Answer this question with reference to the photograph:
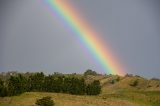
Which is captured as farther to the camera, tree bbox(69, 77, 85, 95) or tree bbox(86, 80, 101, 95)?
tree bbox(86, 80, 101, 95)

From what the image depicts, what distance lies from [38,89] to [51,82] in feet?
20.5

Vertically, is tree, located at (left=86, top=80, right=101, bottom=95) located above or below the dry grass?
above

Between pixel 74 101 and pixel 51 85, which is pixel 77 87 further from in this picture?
pixel 74 101

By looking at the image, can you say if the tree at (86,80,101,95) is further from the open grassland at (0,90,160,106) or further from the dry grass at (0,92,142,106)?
the dry grass at (0,92,142,106)

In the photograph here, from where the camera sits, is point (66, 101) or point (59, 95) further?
point (59, 95)

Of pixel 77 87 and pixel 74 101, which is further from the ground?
pixel 77 87

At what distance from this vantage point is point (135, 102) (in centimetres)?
12581

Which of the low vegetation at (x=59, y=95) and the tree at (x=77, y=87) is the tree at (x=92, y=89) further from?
the tree at (x=77, y=87)

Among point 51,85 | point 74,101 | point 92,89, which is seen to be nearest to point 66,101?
point 74,101

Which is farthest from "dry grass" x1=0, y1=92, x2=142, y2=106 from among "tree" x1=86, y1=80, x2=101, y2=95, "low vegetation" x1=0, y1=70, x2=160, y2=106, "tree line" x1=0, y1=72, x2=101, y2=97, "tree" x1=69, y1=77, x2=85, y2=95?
"tree" x1=86, y1=80, x2=101, y2=95

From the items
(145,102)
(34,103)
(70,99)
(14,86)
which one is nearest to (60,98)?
(70,99)

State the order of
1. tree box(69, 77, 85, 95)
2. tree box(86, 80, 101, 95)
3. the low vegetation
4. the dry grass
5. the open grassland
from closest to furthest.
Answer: the dry grass, the open grassland, the low vegetation, tree box(69, 77, 85, 95), tree box(86, 80, 101, 95)

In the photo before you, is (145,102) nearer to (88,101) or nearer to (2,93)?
(88,101)

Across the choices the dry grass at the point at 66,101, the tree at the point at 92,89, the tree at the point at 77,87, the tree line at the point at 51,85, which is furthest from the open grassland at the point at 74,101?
the tree at the point at 77,87
